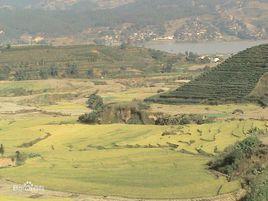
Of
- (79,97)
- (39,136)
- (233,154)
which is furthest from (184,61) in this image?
(233,154)

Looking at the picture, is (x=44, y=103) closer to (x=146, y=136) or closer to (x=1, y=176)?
(x=146, y=136)

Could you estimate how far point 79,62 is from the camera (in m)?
101

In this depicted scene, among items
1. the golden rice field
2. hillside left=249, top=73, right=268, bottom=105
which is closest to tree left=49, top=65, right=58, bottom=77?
hillside left=249, top=73, right=268, bottom=105

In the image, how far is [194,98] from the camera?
52656mm

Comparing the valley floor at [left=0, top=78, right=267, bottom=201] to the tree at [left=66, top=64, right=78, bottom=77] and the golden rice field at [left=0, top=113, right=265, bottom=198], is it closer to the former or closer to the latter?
the golden rice field at [left=0, top=113, right=265, bottom=198]

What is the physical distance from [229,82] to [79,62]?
51.0 metres

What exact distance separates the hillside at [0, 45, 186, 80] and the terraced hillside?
36.1 meters

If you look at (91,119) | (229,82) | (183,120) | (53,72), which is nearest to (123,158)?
(183,120)

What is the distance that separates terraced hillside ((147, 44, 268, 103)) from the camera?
50500mm

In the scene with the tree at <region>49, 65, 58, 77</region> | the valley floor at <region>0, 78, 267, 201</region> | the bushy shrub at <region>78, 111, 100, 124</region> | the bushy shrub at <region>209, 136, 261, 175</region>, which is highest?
the bushy shrub at <region>209, 136, 261, 175</region>

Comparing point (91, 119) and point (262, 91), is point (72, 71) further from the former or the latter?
point (91, 119)

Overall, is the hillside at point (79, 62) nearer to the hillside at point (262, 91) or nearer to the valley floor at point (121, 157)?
the hillside at point (262, 91)

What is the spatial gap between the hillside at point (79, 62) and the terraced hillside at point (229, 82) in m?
36.1

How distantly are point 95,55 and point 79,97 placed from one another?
129ft
